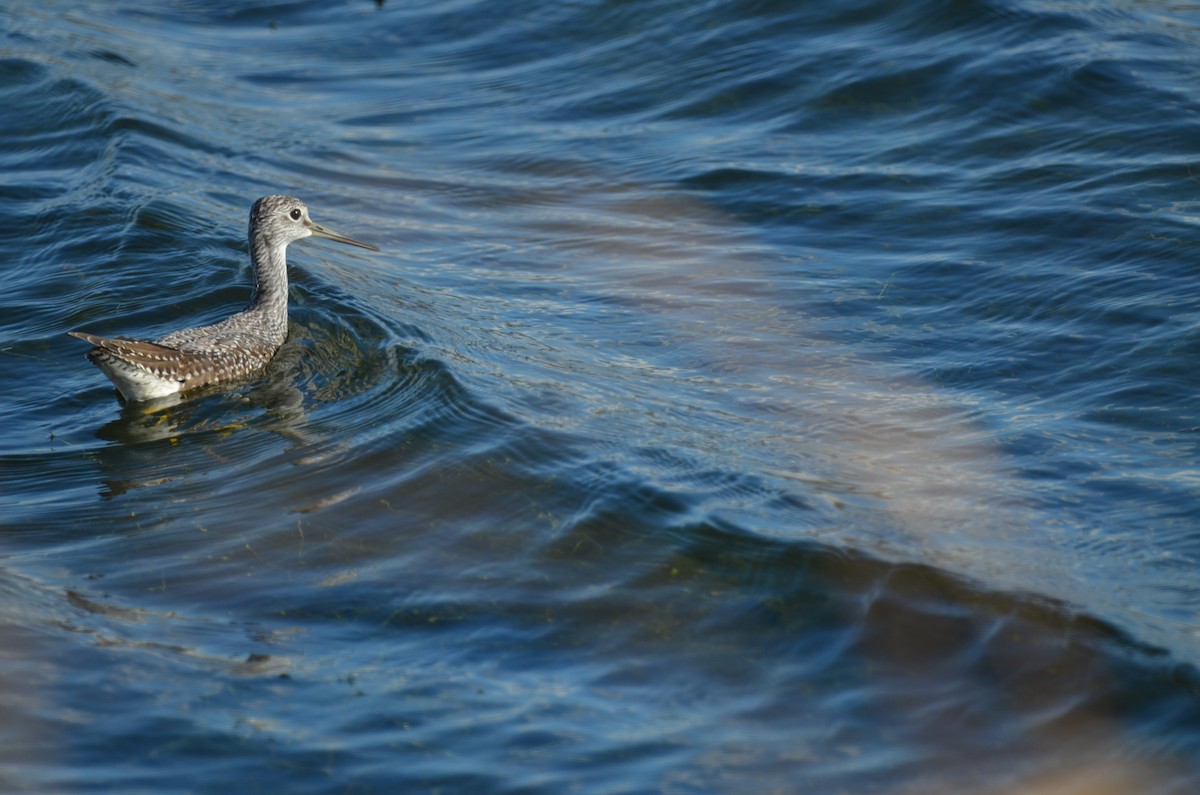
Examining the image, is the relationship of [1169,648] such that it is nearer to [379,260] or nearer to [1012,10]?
[379,260]

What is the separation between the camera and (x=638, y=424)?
27.3 feet

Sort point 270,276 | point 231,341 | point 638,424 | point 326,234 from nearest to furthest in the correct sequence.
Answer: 1. point 638,424
2. point 231,341
3. point 270,276
4. point 326,234

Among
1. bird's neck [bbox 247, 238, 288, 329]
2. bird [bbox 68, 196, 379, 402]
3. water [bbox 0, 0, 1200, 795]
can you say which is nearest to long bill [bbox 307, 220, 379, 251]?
bird [bbox 68, 196, 379, 402]

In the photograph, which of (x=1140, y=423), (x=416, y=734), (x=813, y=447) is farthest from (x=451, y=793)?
(x=1140, y=423)

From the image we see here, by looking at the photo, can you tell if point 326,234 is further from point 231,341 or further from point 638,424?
point 638,424

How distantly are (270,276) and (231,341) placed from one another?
90 centimetres

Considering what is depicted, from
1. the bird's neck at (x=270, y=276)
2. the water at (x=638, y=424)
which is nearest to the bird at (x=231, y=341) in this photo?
the bird's neck at (x=270, y=276)

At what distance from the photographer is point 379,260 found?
11.3m

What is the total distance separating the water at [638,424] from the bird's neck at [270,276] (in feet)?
1.39

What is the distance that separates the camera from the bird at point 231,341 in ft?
28.0

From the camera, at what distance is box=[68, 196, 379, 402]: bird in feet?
28.0

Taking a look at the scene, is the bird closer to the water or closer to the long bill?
the long bill

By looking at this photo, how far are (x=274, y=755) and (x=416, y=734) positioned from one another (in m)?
0.55

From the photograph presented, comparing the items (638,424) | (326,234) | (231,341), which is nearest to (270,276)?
(326,234)
